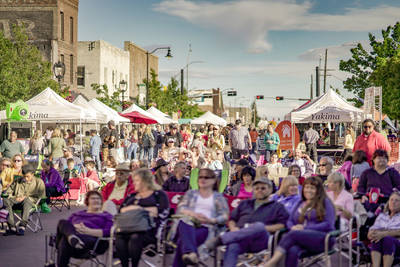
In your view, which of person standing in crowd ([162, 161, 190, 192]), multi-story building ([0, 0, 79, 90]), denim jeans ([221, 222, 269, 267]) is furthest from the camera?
multi-story building ([0, 0, 79, 90])

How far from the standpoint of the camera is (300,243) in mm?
7371

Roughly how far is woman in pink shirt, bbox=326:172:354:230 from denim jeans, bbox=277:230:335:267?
0.82 meters

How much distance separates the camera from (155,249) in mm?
8258

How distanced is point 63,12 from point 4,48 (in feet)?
54.1

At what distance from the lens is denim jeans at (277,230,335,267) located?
731cm

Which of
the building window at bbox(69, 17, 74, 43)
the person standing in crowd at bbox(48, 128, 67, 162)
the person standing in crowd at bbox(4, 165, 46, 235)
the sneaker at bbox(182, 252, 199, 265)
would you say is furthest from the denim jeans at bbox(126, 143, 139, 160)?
the building window at bbox(69, 17, 74, 43)

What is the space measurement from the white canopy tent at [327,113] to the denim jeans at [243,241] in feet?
63.0

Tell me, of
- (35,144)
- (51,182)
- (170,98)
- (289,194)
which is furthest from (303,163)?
(170,98)

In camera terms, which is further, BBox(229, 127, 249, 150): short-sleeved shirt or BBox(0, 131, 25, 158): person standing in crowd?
BBox(229, 127, 249, 150): short-sleeved shirt

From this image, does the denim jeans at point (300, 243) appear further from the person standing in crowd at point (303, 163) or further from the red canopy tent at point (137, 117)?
the red canopy tent at point (137, 117)

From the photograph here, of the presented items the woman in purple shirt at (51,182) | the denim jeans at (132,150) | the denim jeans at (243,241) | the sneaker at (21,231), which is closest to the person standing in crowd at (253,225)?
the denim jeans at (243,241)

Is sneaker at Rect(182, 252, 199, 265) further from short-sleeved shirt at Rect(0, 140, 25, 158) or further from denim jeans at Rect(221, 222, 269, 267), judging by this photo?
short-sleeved shirt at Rect(0, 140, 25, 158)

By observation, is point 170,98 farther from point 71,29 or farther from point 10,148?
point 10,148

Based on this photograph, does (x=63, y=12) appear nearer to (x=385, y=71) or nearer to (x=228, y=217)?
(x=385, y=71)
